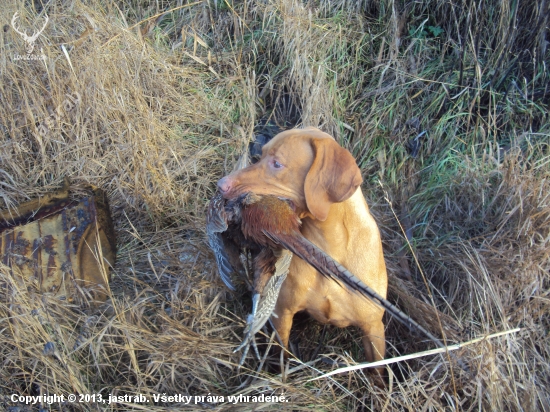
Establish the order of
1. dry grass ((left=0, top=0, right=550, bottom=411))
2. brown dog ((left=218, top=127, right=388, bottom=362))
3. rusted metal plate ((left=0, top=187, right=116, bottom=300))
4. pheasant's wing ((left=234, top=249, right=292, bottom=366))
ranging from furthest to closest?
rusted metal plate ((left=0, top=187, right=116, bottom=300)), dry grass ((left=0, top=0, right=550, bottom=411)), pheasant's wing ((left=234, top=249, right=292, bottom=366)), brown dog ((left=218, top=127, right=388, bottom=362))

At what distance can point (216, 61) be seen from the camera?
4508mm

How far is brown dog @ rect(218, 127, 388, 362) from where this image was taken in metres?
2.28

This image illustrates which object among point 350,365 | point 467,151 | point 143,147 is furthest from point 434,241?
point 143,147

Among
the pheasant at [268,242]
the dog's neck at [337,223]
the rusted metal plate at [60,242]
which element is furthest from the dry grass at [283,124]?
the dog's neck at [337,223]

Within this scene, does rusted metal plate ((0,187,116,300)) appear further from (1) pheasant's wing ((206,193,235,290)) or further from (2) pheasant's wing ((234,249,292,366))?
(2) pheasant's wing ((234,249,292,366))

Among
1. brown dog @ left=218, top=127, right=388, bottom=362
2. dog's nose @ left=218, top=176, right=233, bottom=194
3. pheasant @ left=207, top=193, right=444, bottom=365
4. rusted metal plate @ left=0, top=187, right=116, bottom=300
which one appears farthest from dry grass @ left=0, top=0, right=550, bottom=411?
dog's nose @ left=218, top=176, right=233, bottom=194

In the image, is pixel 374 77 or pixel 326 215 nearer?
pixel 326 215

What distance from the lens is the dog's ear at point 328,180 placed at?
2.27 m

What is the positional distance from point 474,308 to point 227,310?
1.24 meters

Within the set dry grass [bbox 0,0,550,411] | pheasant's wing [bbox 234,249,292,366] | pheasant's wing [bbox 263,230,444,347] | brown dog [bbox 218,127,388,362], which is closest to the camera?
pheasant's wing [bbox 263,230,444,347]

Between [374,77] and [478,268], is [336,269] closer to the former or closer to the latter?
[478,268]

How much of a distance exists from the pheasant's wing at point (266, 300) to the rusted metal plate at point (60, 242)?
916 mm

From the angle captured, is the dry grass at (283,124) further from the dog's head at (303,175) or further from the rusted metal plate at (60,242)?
the dog's head at (303,175)

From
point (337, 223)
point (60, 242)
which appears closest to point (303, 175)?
point (337, 223)
